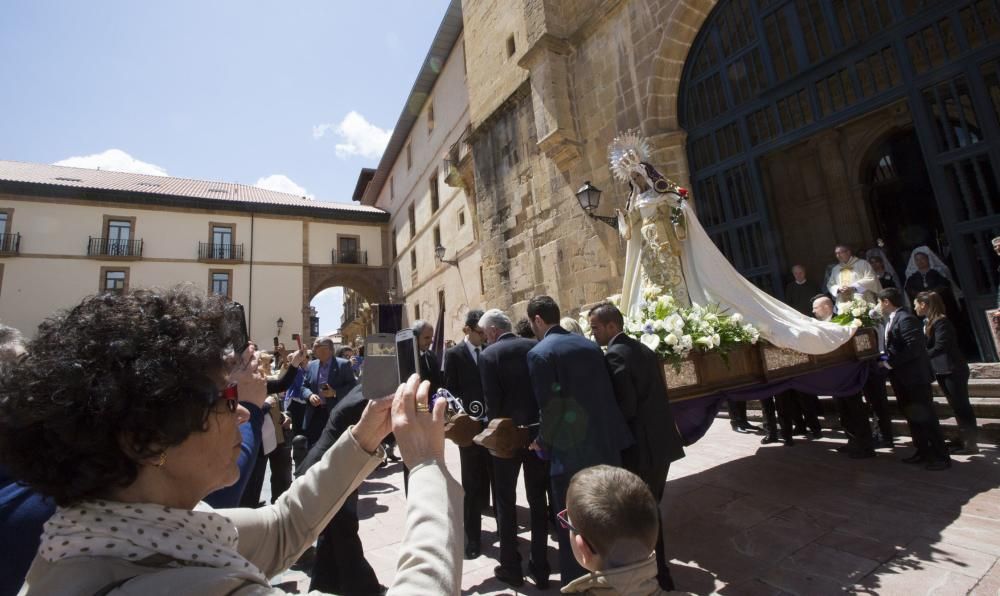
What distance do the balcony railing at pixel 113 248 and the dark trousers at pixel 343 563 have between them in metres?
28.8

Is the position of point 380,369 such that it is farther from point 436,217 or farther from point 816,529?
point 436,217

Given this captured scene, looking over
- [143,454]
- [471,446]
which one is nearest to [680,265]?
[471,446]

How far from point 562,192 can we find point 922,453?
22.0ft

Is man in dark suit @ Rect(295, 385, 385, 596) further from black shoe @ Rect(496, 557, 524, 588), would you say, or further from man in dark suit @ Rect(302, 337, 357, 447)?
man in dark suit @ Rect(302, 337, 357, 447)

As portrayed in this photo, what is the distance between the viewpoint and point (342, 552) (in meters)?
2.89

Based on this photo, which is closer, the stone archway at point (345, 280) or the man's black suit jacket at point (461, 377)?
the man's black suit jacket at point (461, 377)

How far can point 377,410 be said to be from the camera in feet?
4.17

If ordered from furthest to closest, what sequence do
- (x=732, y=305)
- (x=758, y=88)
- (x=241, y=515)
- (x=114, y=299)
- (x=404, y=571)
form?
(x=758, y=88), (x=732, y=305), (x=241, y=515), (x=114, y=299), (x=404, y=571)

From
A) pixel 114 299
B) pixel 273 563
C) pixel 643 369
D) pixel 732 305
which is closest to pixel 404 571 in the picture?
pixel 273 563

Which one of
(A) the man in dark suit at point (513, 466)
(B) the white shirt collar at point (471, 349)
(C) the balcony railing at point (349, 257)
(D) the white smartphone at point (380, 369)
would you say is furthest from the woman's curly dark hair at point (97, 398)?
(C) the balcony railing at point (349, 257)

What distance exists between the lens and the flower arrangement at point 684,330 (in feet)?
10.7

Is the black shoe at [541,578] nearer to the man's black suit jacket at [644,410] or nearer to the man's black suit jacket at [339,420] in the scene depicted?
the man's black suit jacket at [644,410]

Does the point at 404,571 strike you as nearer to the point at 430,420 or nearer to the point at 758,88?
the point at 430,420

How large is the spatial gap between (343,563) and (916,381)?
5.14 metres
